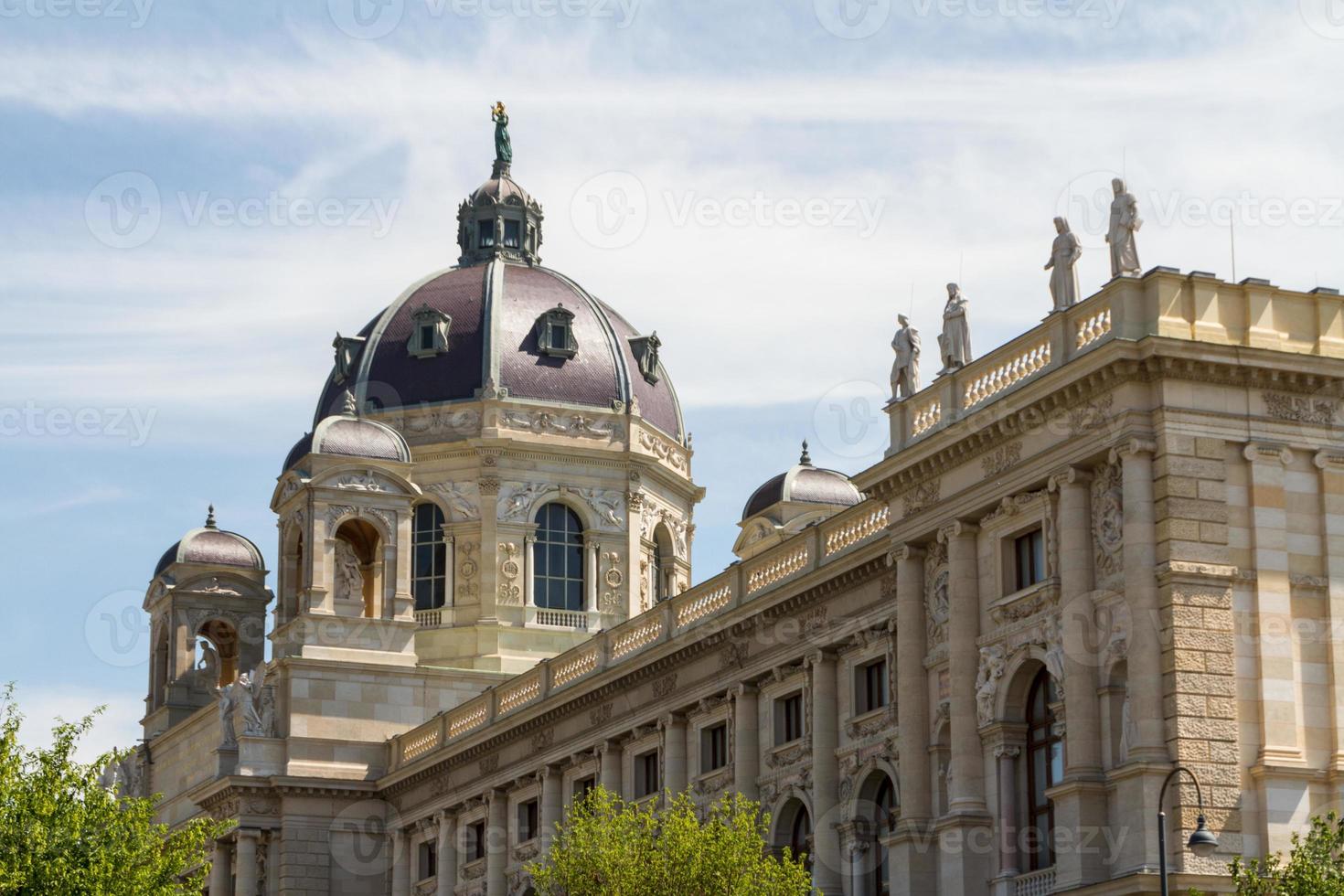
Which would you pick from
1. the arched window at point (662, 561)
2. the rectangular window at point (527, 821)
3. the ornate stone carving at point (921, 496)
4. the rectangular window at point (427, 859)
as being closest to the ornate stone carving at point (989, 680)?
the ornate stone carving at point (921, 496)

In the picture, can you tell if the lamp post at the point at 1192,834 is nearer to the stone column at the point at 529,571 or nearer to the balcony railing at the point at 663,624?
the balcony railing at the point at 663,624

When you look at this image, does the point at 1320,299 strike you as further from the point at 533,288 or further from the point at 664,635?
the point at 533,288

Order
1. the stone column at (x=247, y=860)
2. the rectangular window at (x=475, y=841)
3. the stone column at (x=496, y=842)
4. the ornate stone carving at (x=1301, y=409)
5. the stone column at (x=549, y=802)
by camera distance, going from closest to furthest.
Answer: the ornate stone carving at (x=1301, y=409), the stone column at (x=549, y=802), the stone column at (x=496, y=842), the rectangular window at (x=475, y=841), the stone column at (x=247, y=860)

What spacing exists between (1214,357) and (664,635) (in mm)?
23181

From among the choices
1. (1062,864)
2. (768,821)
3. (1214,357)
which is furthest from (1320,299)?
(768,821)

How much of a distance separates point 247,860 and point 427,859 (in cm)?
582

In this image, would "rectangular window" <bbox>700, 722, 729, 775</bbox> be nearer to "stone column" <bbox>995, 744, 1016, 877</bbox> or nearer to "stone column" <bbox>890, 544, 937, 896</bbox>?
"stone column" <bbox>890, 544, 937, 896</bbox>

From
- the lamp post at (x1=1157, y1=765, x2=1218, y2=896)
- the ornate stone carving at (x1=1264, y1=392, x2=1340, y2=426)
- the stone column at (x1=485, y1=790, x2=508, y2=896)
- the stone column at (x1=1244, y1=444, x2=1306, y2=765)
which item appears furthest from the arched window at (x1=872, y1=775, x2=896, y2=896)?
the stone column at (x1=485, y1=790, x2=508, y2=896)

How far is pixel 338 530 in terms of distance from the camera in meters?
85.6

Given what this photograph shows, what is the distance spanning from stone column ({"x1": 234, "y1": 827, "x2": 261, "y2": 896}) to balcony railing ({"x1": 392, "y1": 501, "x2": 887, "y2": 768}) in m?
4.90

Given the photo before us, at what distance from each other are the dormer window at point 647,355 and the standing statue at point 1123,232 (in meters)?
50.8

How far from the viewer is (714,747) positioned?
60.1 metres

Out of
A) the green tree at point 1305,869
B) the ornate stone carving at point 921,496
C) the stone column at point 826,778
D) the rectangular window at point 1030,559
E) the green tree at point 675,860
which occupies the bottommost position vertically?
the green tree at point 1305,869

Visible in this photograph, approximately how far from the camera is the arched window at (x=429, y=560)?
293 feet
